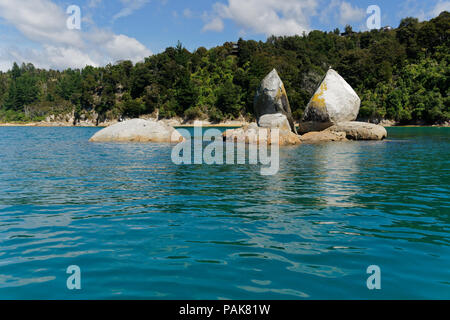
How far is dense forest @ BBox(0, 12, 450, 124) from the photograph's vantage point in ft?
231

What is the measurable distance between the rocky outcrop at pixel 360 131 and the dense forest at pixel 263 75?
43.4 meters

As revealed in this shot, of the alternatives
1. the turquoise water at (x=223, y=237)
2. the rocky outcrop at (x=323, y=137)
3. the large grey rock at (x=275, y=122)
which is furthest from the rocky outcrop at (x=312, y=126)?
the turquoise water at (x=223, y=237)

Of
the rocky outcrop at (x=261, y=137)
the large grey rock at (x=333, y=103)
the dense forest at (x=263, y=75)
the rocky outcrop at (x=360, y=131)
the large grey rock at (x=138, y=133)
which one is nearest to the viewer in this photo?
the rocky outcrop at (x=261, y=137)

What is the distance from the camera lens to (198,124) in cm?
9156

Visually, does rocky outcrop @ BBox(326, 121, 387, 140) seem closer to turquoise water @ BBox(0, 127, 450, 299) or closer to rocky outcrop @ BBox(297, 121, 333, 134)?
rocky outcrop @ BBox(297, 121, 333, 134)

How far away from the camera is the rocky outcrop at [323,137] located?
2580cm

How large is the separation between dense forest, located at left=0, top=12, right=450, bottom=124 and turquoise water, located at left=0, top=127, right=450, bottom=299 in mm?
65068

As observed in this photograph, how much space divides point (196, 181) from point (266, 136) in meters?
13.6

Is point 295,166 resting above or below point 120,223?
above

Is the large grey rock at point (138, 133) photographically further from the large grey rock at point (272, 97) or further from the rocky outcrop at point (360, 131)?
the rocky outcrop at point (360, 131)

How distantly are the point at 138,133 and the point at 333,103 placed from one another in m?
15.6

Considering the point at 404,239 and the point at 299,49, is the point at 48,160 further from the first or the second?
the point at 299,49

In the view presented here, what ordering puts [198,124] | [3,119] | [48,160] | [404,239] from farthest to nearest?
[3,119] → [198,124] → [48,160] → [404,239]
